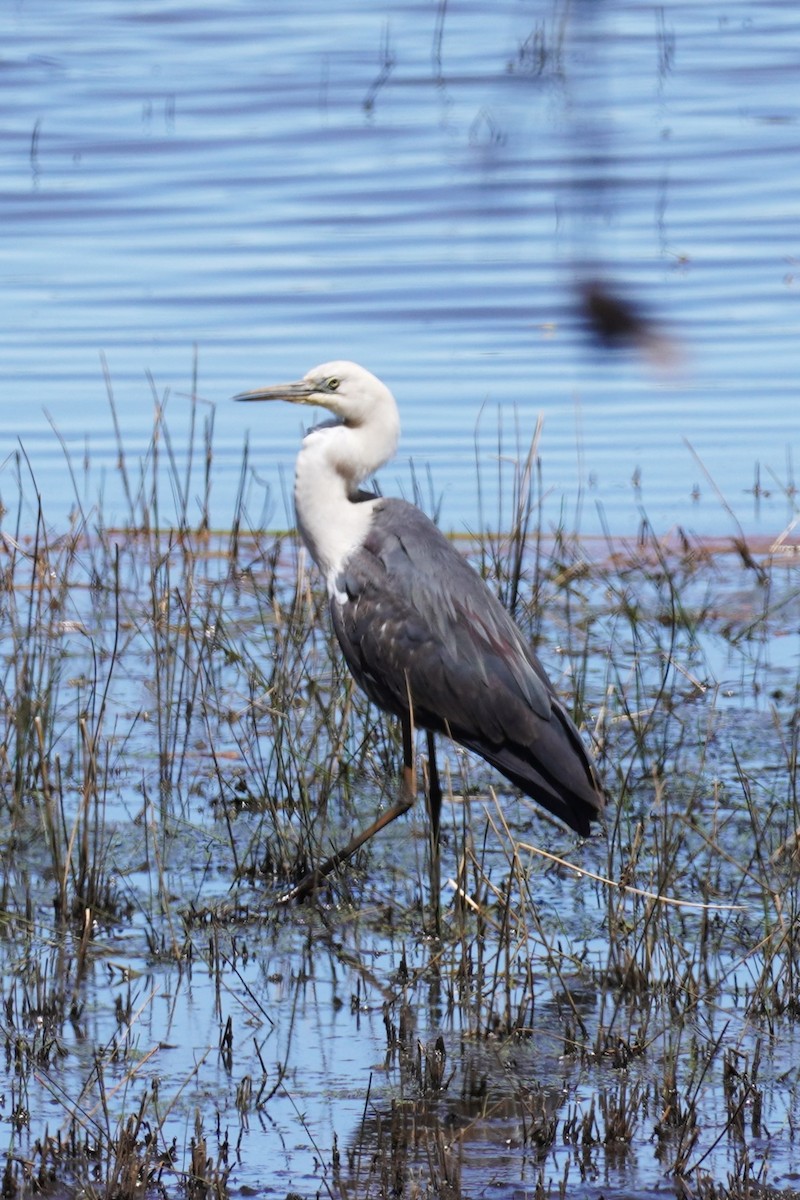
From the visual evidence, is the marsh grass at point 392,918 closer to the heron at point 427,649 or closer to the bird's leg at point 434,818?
the bird's leg at point 434,818

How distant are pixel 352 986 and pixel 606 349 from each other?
3.12 metres

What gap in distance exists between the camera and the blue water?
1444 millimetres

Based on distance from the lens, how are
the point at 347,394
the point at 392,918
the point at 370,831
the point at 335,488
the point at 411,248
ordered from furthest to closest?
the point at 411,248 < the point at 347,394 < the point at 335,488 < the point at 370,831 < the point at 392,918

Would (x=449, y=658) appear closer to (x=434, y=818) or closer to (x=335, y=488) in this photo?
(x=434, y=818)

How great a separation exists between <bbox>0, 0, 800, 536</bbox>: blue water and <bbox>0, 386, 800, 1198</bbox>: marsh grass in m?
1.13

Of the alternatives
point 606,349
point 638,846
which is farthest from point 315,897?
point 606,349

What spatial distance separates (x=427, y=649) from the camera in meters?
4.84

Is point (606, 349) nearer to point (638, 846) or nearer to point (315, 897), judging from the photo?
point (638, 846)

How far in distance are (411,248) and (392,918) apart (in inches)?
392

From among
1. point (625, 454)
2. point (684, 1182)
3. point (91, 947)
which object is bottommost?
point (684, 1182)

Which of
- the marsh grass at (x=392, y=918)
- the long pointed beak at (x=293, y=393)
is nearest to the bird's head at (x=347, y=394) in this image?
the long pointed beak at (x=293, y=393)

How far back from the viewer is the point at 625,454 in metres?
9.04

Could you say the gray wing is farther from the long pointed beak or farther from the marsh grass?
the long pointed beak

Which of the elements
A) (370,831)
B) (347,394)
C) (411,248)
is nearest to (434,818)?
(370,831)
